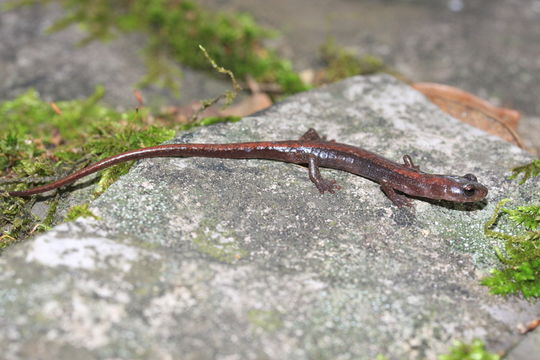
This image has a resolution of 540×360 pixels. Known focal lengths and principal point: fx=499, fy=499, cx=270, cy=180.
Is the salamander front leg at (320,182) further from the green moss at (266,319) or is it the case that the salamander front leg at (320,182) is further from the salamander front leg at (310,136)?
the green moss at (266,319)

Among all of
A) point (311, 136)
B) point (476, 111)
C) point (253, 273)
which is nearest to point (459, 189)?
point (311, 136)

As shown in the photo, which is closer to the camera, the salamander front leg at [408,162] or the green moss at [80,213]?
the green moss at [80,213]

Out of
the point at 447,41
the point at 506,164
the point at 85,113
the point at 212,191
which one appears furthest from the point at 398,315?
the point at 447,41

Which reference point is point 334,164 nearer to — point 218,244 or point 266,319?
point 218,244

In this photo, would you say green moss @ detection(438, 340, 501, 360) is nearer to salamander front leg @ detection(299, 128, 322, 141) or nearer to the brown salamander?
the brown salamander

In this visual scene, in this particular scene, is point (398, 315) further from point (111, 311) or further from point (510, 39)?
point (510, 39)

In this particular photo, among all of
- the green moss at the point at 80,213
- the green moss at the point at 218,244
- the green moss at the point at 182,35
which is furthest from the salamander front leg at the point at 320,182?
the green moss at the point at 182,35

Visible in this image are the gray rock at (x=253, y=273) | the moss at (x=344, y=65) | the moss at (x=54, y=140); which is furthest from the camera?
the moss at (x=344, y=65)

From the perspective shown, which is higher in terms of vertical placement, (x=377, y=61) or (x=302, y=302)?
(x=377, y=61)
